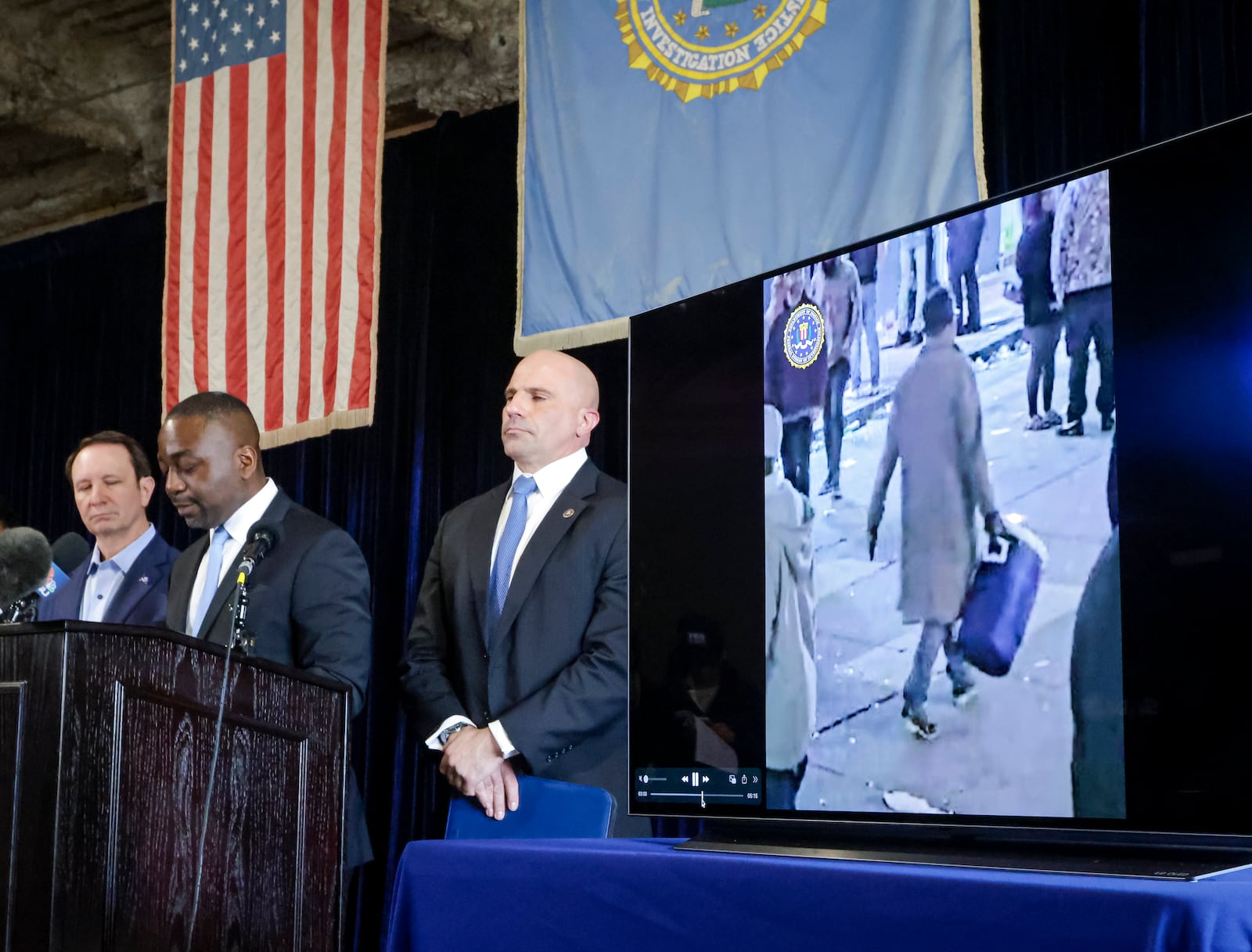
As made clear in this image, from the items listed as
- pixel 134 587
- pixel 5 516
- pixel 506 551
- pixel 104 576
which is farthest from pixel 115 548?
pixel 506 551

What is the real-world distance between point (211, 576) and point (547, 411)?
85 centimetres

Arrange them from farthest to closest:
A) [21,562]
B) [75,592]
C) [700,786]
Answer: [75,592]
[21,562]
[700,786]

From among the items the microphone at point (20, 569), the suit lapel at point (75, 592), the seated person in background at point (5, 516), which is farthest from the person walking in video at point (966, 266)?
the seated person in background at point (5, 516)

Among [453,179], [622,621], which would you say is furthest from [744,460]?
[453,179]

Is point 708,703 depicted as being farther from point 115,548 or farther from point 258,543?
point 115,548

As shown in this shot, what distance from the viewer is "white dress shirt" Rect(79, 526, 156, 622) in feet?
12.6

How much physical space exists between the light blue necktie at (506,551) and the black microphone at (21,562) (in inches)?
35.9

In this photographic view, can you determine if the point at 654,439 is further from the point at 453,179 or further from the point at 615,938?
the point at 453,179

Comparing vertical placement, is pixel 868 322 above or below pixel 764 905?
above

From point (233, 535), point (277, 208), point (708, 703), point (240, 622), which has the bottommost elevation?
point (708, 703)

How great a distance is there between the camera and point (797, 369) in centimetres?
160

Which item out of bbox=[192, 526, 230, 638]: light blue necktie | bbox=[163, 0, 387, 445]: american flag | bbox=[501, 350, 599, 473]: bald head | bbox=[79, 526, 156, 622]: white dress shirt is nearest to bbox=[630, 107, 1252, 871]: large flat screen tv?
bbox=[501, 350, 599, 473]: bald head

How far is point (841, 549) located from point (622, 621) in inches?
55.2

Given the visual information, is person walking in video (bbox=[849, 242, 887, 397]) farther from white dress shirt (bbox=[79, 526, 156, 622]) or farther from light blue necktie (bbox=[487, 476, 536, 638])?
white dress shirt (bbox=[79, 526, 156, 622])
